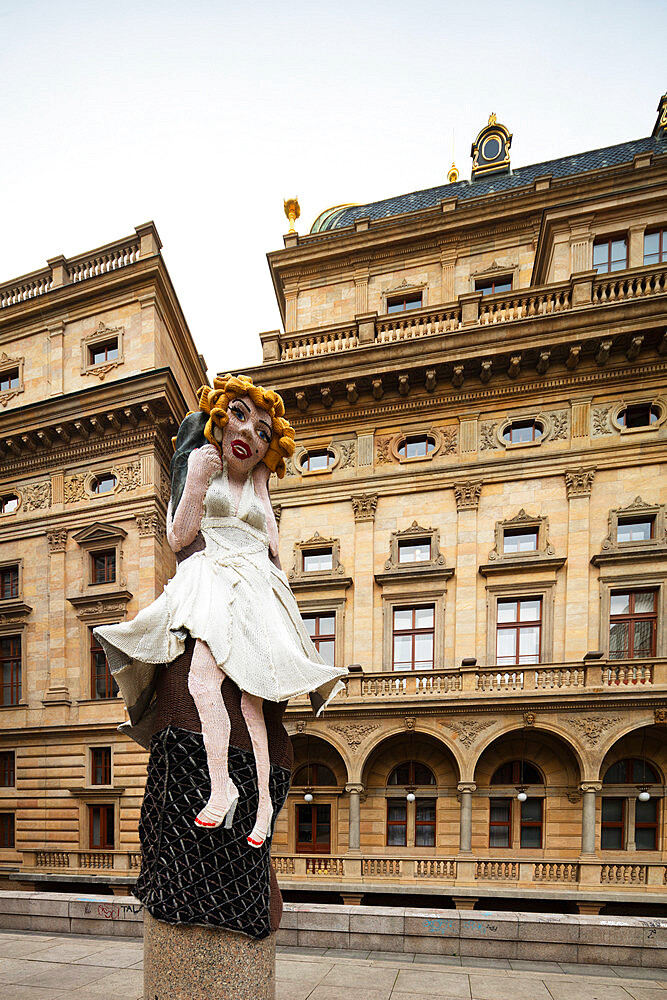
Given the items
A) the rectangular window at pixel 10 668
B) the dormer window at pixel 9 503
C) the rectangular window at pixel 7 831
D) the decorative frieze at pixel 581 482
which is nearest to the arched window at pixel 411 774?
the decorative frieze at pixel 581 482

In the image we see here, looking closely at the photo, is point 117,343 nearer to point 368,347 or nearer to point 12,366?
point 12,366

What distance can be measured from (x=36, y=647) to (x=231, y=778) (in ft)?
66.4

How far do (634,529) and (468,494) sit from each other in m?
5.06

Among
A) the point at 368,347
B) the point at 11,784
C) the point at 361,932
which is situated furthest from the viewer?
the point at 11,784

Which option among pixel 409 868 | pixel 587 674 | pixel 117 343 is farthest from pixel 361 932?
pixel 117 343

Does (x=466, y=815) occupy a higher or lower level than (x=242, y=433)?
lower

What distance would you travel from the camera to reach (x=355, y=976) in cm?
802

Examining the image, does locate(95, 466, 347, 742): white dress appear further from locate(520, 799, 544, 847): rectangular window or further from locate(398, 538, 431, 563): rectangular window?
locate(520, 799, 544, 847): rectangular window

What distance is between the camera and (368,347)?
66.6ft

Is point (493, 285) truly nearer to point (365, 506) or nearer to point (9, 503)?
point (365, 506)

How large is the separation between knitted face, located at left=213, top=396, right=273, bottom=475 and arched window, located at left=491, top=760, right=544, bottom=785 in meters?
16.1

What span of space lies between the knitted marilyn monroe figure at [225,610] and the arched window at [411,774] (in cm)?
1444

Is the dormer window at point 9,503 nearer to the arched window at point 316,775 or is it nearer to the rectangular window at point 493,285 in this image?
the arched window at point 316,775

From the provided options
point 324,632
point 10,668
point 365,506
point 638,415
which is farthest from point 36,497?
point 638,415
